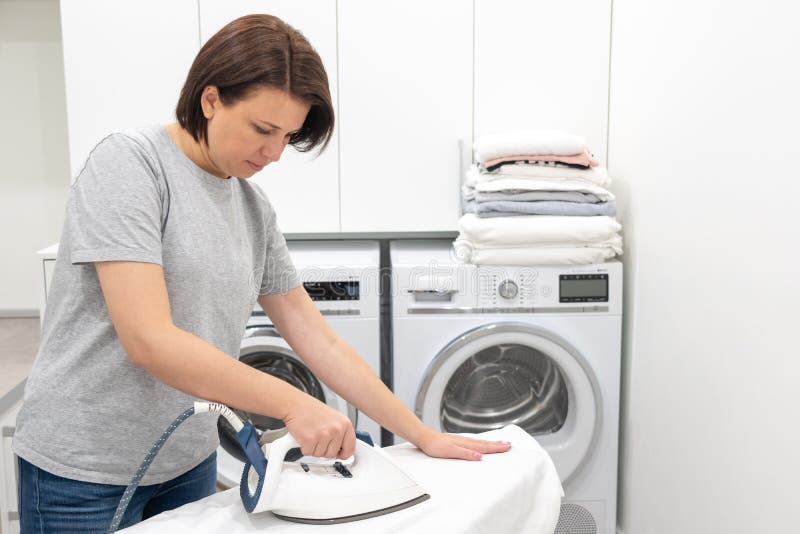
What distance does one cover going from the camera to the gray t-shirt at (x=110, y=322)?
1.11 m

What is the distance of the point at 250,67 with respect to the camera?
111cm

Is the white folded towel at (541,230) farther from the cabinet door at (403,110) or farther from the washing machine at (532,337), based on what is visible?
the cabinet door at (403,110)

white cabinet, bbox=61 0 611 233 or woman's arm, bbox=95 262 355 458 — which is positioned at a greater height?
white cabinet, bbox=61 0 611 233

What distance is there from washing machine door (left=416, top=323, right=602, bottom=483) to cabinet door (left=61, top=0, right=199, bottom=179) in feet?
3.82

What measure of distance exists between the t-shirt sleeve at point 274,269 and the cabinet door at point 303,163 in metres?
1.18

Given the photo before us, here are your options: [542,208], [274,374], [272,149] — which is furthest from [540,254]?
[272,149]

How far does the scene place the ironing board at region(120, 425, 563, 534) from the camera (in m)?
1.04

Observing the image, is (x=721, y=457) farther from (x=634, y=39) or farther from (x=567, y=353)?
(x=634, y=39)

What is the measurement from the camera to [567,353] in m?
2.39

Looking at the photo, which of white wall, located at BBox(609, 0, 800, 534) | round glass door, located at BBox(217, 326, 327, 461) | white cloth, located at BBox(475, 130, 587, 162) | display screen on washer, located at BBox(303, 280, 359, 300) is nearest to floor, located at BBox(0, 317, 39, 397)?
round glass door, located at BBox(217, 326, 327, 461)

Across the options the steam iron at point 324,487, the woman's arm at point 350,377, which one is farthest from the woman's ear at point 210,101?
the steam iron at point 324,487

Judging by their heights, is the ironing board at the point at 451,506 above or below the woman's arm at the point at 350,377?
below

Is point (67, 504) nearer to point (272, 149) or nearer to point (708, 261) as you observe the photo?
point (272, 149)

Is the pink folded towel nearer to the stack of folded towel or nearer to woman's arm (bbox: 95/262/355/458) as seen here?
the stack of folded towel
